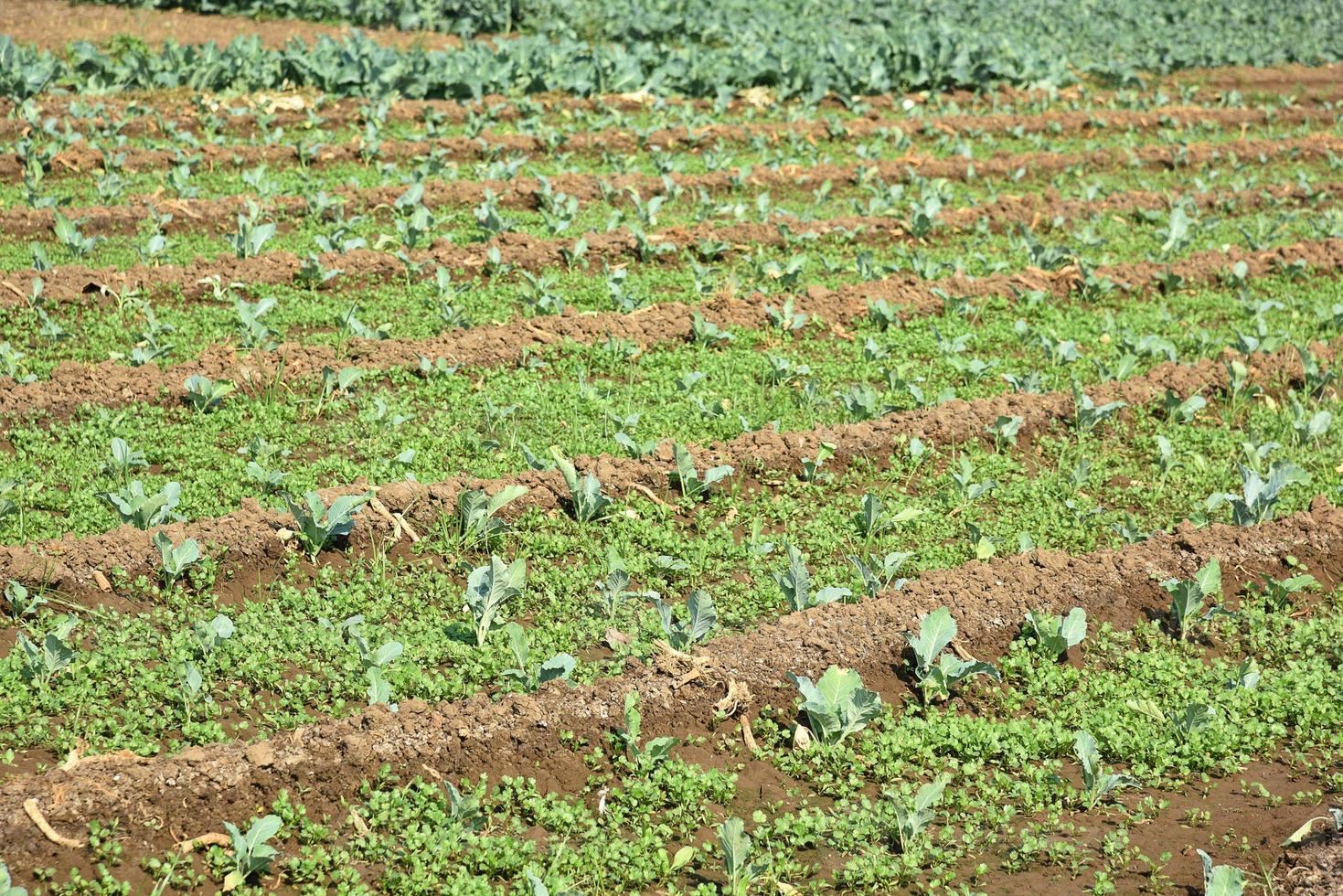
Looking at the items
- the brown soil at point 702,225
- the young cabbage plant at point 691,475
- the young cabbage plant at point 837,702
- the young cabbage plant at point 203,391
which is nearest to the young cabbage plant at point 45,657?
the young cabbage plant at point 203,391

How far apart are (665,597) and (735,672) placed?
2.83ft

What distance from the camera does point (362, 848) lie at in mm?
4566

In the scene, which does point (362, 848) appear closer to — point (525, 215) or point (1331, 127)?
point (525, 215)

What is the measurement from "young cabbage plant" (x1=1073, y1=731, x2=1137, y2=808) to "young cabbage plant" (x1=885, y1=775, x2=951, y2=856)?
2.03ft

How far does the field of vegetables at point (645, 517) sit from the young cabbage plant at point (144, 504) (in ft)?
0.23

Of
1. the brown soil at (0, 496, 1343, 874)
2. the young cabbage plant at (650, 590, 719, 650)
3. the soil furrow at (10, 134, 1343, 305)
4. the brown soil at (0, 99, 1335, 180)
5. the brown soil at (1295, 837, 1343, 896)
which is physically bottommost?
the brown soil at (1295, 837, 1343, 896)

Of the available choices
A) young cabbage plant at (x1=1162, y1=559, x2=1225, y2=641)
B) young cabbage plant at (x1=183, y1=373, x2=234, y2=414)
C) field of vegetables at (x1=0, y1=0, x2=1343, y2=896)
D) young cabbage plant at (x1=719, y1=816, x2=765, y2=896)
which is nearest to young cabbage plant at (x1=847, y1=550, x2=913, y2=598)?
field of vegetables at (x1=0, y1=0, x2=1343, y2=896)

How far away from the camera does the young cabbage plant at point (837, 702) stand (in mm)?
5234

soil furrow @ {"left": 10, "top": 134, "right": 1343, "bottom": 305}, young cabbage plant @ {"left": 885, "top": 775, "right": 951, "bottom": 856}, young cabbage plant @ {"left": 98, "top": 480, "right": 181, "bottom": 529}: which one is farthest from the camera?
soil furrow @ {"left": 10, "top": 134, "right": 1343, "bottom": 305}

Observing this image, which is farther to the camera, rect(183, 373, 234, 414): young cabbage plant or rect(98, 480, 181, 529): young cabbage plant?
rect(183, 373, 234, 414): young cabbage plant

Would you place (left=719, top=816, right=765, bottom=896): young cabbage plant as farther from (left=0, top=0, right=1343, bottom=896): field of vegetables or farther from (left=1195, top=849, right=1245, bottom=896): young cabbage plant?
(left=1195, top=849, right=1245, bottom=896): young cabbage plant

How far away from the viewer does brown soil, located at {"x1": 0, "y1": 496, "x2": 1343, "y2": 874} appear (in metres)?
4.55

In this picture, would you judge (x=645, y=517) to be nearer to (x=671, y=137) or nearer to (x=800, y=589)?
(x=800, y=589)

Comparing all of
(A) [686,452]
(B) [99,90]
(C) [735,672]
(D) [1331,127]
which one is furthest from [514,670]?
(D) [1331,127]
